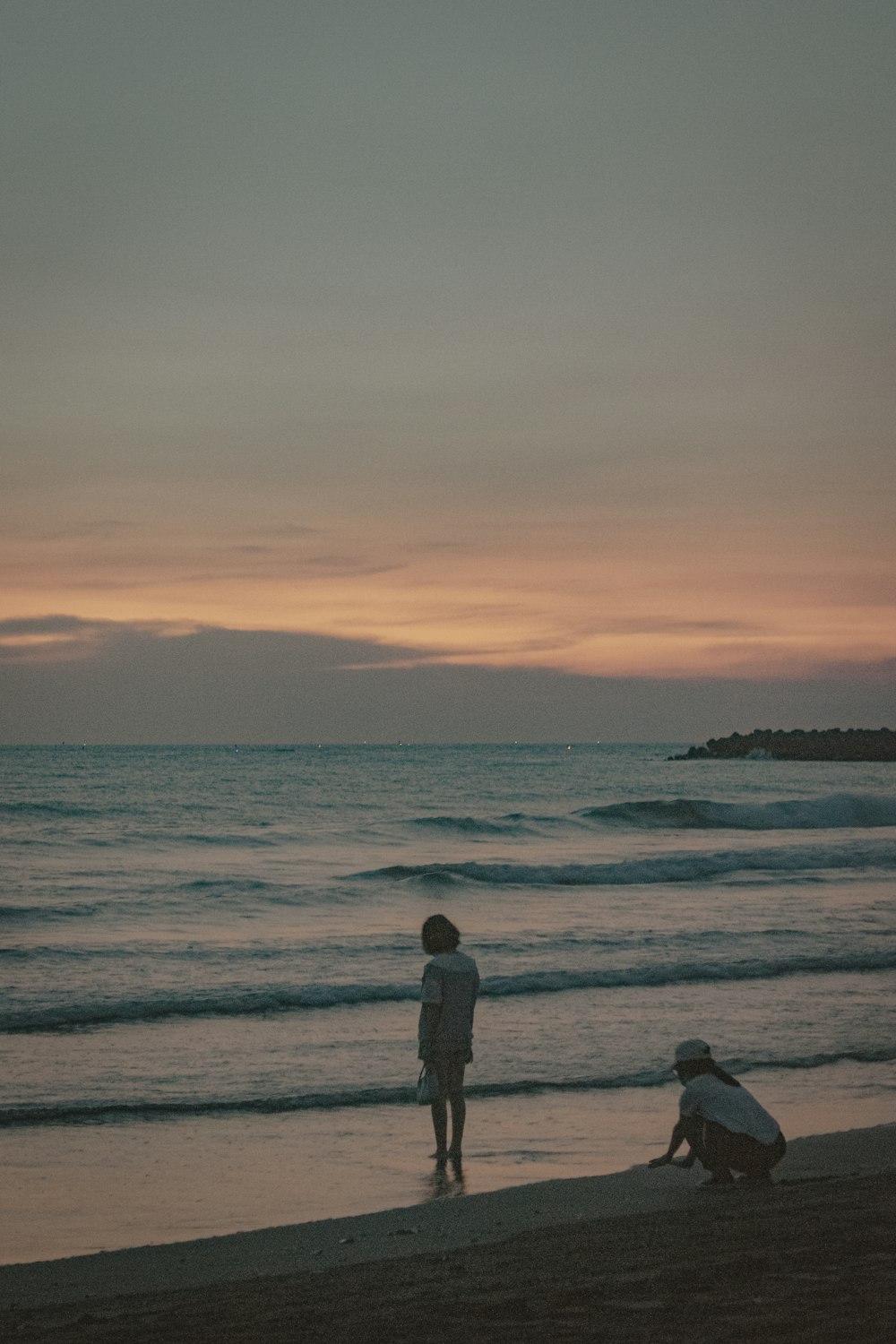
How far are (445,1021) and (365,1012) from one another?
18.0 ft

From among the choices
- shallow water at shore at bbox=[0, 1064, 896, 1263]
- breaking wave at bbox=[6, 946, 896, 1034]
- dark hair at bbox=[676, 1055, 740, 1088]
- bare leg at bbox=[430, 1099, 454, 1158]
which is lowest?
breaking wave at bbox=[6, 946, 896, 1034]

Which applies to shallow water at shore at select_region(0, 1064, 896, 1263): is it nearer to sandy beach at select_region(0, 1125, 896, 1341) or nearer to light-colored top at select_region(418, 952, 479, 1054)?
sandy beach at select_region(0, 1125, 896, 1341)

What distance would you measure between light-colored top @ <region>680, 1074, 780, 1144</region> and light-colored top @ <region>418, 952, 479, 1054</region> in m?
1.76

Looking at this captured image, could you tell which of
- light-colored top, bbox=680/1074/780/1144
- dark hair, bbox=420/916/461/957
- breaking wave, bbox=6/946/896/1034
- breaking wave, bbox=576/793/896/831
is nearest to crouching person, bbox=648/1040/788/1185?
light-colored top, bbox=680/1074/780/1144

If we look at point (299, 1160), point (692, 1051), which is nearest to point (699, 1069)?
point (692, 1051)

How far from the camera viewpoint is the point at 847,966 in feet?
55.3

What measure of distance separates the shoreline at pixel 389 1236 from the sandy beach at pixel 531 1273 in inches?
0.7

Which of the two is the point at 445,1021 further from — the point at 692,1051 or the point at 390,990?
the point at 390,990

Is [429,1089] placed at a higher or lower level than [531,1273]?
lower

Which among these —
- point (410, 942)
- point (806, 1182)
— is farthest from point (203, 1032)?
point (806, 1182)

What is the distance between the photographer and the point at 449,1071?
856 cm

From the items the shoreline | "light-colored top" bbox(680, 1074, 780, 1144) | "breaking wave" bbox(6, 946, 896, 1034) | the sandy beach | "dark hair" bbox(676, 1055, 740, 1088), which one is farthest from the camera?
"breaking wave" bbox(6, 946, 896, 1034)

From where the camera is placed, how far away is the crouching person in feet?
23.6

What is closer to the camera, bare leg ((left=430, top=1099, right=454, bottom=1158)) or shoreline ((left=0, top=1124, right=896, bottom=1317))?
shoreline ((left=0, top=1124, right=896, bottom=1317))
